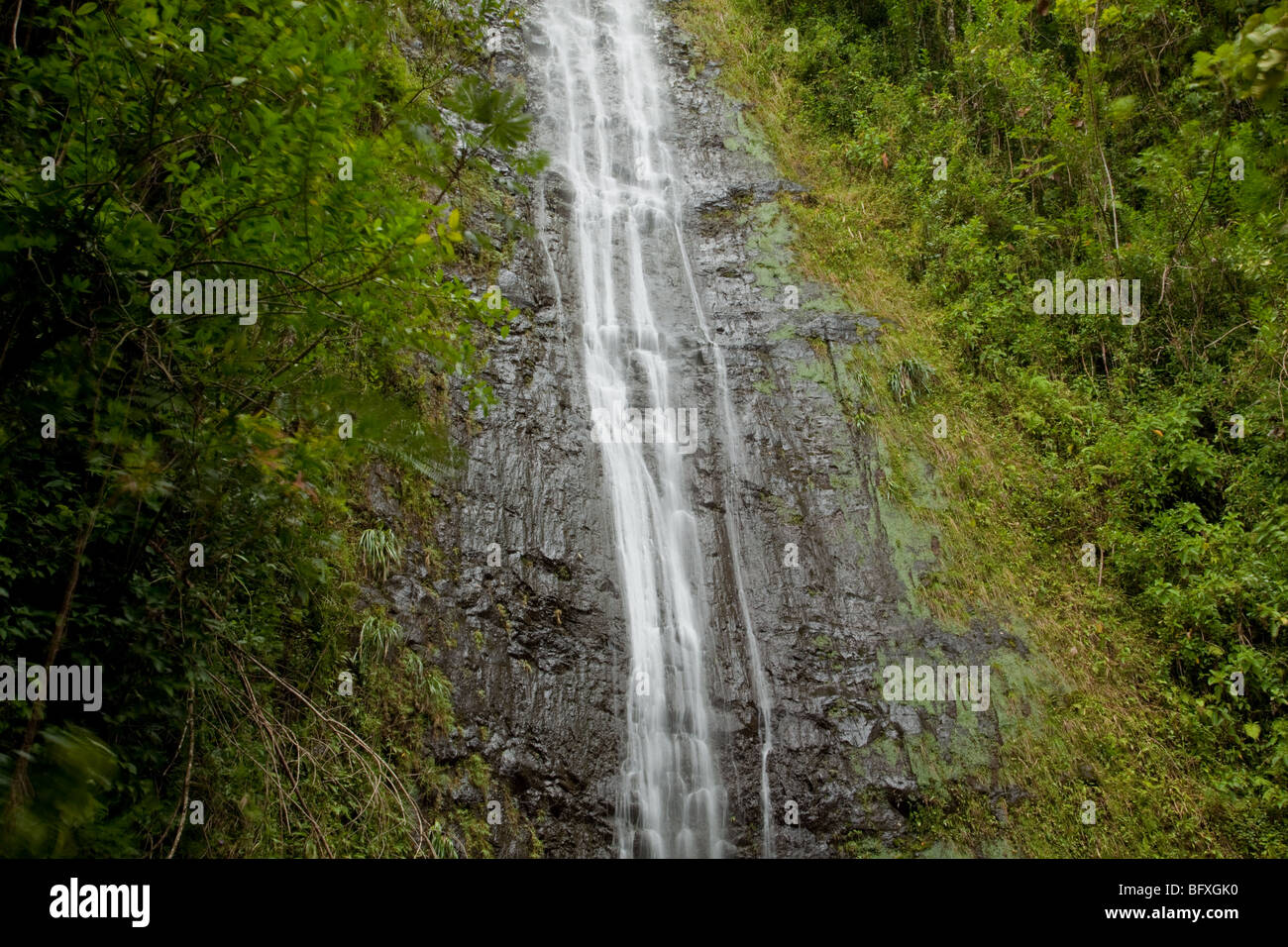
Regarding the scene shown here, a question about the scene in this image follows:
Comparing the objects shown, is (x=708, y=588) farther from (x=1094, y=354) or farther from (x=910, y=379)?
(x=1094, y=354)

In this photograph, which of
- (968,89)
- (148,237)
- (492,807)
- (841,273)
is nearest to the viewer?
(148,237)

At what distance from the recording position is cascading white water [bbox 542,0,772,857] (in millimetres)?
7180

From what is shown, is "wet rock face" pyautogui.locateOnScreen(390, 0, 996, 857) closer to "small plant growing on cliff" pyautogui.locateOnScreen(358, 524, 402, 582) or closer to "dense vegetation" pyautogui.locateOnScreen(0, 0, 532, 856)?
"small plant growing on cliff" pyautogui.locateOnScreen(358, 524, 402, 582)

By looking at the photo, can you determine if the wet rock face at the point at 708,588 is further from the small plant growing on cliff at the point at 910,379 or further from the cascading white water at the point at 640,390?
the small plant growing on cliff at the point at 910,379

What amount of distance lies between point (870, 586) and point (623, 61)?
1171 centimetres

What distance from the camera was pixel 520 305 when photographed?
398 inches

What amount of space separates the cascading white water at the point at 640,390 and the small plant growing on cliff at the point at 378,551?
256 centimetres

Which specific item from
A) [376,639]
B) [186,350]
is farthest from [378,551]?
[186,350]

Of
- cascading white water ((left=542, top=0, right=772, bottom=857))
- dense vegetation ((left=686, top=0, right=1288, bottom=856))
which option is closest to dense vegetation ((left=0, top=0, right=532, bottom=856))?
cascading white water ((left=542, top=0, right=772, bottom=857))

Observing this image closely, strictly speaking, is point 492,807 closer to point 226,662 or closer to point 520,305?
point 226,662

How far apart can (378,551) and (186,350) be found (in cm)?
361

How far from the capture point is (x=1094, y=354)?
10.4 metres

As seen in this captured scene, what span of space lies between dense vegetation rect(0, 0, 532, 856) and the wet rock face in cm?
198

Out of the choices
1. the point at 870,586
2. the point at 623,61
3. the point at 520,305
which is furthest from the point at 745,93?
the point at 870,586
